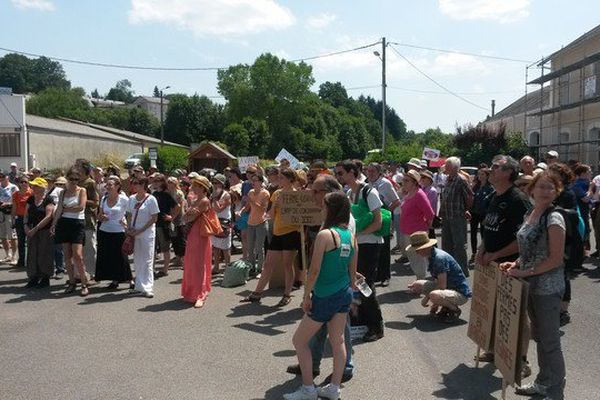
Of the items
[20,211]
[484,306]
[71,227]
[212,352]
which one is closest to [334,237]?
[484,306]

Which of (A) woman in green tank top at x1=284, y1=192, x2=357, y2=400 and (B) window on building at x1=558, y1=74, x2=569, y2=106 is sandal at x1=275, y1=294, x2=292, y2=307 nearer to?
(A) woman in green tank top at x1=284, y1=192, x2=357, y2=400

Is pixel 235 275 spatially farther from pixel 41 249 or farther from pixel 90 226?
pixel 41 249

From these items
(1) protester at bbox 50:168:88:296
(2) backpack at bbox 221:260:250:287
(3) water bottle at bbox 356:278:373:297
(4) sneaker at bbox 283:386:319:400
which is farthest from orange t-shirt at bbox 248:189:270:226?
(4) sneaker at bbox 283:386:319:400

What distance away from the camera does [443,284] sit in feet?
25.6

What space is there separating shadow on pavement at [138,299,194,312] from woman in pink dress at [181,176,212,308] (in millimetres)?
109

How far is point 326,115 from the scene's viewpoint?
95.4 metres

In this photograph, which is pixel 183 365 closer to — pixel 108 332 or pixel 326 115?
pixel 108 332

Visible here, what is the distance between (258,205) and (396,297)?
274cm

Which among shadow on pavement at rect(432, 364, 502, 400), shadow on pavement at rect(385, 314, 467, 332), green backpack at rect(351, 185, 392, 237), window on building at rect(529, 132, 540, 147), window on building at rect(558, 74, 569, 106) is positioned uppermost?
window on building at rect(558, 74, 569, 106)

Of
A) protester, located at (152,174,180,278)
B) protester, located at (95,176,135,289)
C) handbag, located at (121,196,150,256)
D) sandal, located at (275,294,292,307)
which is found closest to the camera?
sandal, located at (275,294,292,307)

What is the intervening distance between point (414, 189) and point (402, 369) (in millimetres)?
4796

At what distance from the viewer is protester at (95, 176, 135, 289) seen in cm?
994

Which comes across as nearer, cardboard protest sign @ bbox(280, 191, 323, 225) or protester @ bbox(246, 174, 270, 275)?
cardboard protest sign @ bbox(280, 191, 323, 225)

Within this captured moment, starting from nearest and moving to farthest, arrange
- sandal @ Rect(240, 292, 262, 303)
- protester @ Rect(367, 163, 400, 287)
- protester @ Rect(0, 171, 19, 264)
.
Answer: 1. sandal @ Rect(240, 292, 262, 303)
2. protester @ Rect(367, 163, 400, 287)
3. protester @ Rect(0, 171, 19, 264)
